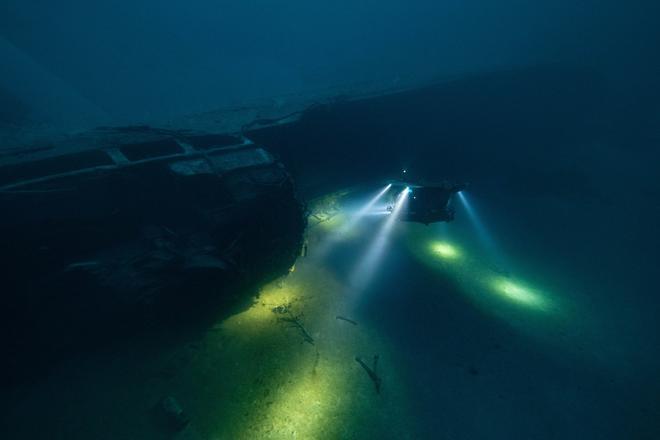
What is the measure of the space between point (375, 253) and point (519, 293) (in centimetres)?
408

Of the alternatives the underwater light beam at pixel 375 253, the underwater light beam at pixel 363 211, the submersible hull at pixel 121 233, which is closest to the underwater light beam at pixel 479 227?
the underwater light beam at pixel 375 253

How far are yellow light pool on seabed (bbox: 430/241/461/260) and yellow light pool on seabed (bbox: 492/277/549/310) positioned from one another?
1.36m

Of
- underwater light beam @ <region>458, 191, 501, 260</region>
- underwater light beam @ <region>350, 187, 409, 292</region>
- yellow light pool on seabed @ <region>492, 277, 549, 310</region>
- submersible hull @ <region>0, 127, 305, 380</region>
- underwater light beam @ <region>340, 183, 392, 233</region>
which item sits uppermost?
submersible hull @ <region>0, 127, 305, 380</region>

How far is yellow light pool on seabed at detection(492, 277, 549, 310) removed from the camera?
7.42 m

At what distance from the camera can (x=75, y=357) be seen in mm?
4668

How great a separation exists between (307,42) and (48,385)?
3492 cm

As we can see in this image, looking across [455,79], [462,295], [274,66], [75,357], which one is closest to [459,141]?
[455,79]

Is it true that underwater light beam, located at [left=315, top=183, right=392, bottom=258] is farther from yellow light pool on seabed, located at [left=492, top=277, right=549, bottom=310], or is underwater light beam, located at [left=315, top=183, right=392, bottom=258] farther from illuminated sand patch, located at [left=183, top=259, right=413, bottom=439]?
yellow light pool on seabed, located at [left=492, top=277, right=549, bottom=310]

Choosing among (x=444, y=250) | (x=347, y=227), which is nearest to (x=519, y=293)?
(x=444, y=250)

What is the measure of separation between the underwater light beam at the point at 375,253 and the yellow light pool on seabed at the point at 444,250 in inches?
60.3

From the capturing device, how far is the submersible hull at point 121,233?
366cm

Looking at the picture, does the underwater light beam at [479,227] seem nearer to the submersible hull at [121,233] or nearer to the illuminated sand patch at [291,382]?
the illuminated sand patch at [291,382]

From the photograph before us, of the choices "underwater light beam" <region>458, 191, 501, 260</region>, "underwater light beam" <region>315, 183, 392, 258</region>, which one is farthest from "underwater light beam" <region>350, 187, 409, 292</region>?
"underwater light beam" <region>458, 191, 501, 260</region>

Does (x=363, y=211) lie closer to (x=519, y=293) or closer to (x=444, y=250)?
(x=444, y=250)
